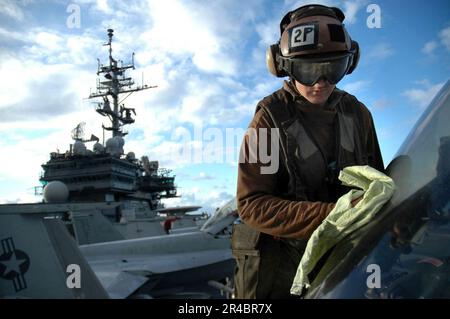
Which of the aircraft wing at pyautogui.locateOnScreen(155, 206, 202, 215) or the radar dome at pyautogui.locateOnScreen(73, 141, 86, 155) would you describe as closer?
the radar dome at pyautogui.locateOnScreen(73, 141, 86, 155)

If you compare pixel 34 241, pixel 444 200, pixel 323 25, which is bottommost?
pixel 34 241

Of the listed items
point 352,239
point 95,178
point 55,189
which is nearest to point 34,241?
point 352,239

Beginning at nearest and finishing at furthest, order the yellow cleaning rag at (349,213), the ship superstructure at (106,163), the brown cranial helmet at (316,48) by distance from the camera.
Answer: the yellow cleaning rag at (349,213) < the brown cranial helmet at (316,48) < the ship superstructure at (106,163)

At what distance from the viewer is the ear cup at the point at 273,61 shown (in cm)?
190

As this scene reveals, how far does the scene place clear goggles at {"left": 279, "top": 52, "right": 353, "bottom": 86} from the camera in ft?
5.12

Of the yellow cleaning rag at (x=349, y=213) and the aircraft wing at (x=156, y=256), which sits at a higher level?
the yellow cleaning rag at (x=349, y=213)

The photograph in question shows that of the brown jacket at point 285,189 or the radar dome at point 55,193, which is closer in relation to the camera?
the brown jacket at point 285,189

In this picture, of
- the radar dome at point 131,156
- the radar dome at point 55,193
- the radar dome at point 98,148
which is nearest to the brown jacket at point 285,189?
the radar dome at point 55,193

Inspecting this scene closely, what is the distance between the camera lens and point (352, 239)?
1.15m

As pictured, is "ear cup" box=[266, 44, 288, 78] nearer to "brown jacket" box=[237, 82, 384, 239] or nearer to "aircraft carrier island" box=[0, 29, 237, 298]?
"brown jacket" box=[237, 82, 384, 239]

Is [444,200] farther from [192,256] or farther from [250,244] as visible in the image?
[192,256]

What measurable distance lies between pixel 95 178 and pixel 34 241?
96.4 ft

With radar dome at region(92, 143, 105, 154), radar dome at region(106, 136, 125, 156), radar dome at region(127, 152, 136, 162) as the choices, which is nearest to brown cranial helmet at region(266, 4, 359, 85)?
radar dome at region(106, 136, 125, 156)

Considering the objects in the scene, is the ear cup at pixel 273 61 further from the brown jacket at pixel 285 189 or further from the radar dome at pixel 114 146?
the radar dome at pixel 114 146
